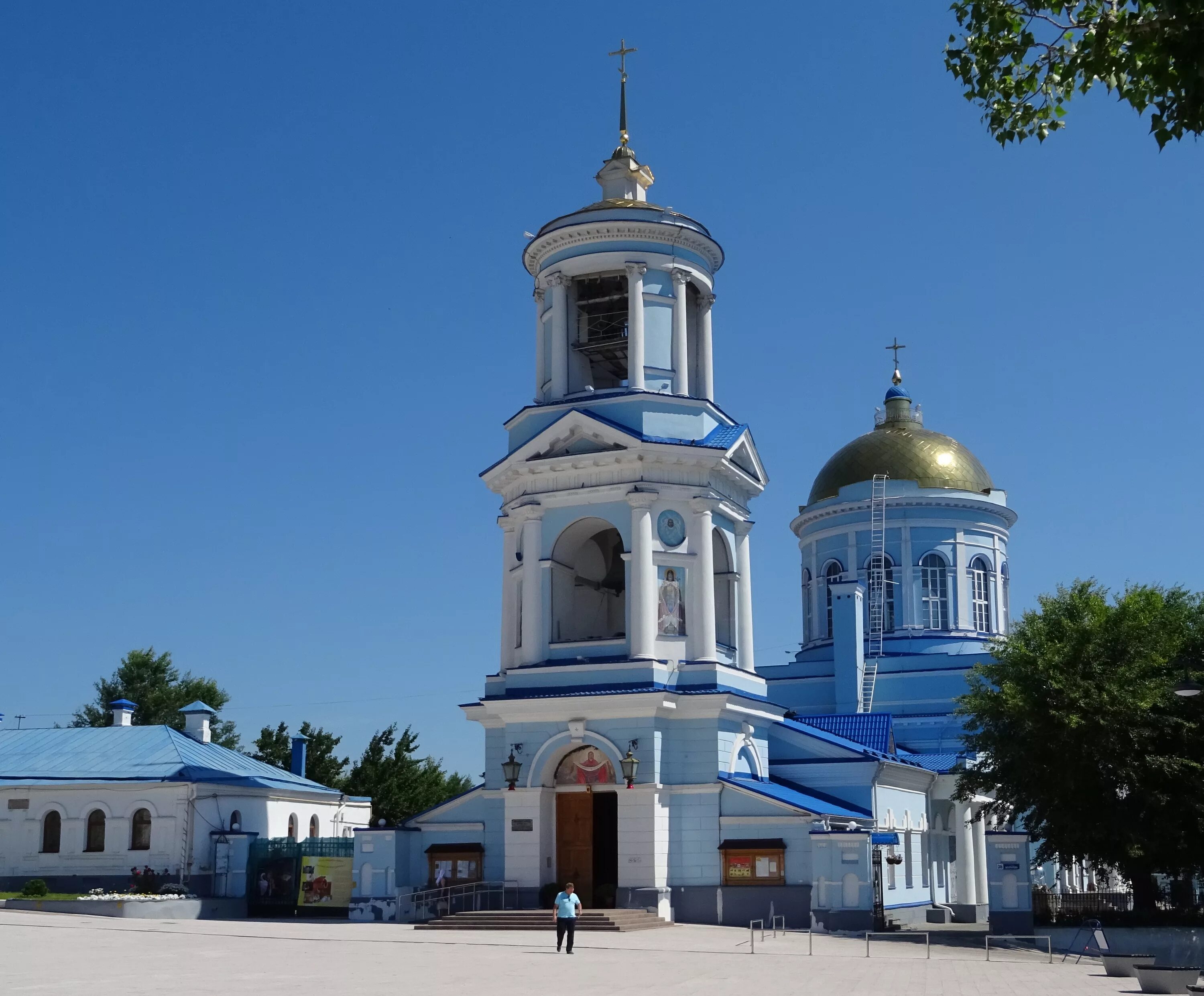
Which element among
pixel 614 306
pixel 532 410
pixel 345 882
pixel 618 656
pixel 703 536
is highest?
pixel 614 306

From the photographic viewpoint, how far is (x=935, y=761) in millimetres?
41406

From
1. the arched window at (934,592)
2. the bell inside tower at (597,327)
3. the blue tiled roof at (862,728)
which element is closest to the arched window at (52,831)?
the bell inside tower at (597,327)

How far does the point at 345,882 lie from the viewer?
33.8 meters

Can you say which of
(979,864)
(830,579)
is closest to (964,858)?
(979,864)

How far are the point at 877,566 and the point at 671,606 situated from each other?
1880cm

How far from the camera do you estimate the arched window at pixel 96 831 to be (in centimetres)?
3681

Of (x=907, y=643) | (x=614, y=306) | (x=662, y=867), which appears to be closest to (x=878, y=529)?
(x=907, y=643)

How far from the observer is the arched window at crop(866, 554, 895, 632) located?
1900 inches

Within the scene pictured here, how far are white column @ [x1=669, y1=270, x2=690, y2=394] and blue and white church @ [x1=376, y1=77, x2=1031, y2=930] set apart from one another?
4 centimetres

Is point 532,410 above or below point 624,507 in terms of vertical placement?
above

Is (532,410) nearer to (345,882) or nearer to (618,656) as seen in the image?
(618,656)

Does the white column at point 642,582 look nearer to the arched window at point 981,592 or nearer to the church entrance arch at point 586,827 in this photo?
the church entrance arch at point 586,827

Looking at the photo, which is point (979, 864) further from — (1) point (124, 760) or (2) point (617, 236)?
(1) point (124, 760)

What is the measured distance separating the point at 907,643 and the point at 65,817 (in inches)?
1034
